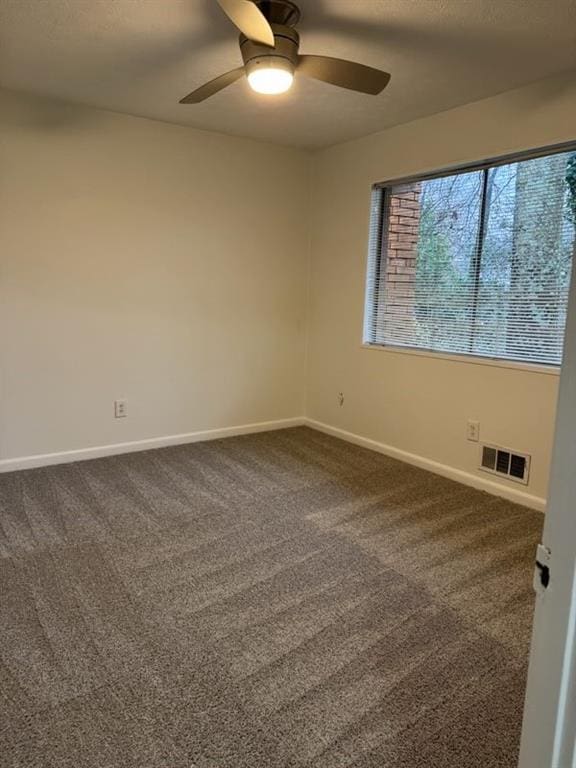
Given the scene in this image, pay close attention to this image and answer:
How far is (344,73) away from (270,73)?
310 millimetres

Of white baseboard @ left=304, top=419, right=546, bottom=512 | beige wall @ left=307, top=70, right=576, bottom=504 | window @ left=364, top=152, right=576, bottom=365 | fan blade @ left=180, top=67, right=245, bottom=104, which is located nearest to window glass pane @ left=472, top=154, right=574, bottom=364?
window @ left=364, top=152, right=576, bottom=365

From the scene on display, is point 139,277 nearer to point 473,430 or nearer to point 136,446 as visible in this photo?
point 136,446

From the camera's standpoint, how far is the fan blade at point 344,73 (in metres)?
2.16

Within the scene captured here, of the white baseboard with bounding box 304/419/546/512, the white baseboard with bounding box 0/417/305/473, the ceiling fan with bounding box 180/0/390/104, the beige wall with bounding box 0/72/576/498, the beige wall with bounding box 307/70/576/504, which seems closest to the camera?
the ceiling fan with bounding box 180/0/390/104

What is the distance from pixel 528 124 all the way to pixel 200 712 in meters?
3.15

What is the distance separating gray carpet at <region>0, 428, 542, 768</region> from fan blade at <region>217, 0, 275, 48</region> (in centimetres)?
212

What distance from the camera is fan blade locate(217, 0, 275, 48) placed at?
5.60ft

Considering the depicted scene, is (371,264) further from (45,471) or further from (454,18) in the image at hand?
(45,471)

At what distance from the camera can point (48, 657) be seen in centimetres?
176

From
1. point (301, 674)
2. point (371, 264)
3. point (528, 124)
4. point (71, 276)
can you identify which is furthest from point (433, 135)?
point (301, 674)

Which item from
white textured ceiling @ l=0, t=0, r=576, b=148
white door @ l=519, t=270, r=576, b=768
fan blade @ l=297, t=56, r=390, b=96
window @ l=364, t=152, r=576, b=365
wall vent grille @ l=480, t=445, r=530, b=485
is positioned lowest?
wall vent grille @ l=480, t=445, r=530, b=485

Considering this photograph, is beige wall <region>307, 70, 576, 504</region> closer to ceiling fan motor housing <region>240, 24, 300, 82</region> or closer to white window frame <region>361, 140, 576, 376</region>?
white window frame <region>361, 140, 576, 376</region>

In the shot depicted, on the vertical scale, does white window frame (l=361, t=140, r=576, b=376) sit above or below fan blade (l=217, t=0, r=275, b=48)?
below

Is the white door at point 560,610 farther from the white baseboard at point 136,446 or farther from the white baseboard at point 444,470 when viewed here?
the white baseboard at point 136,446
